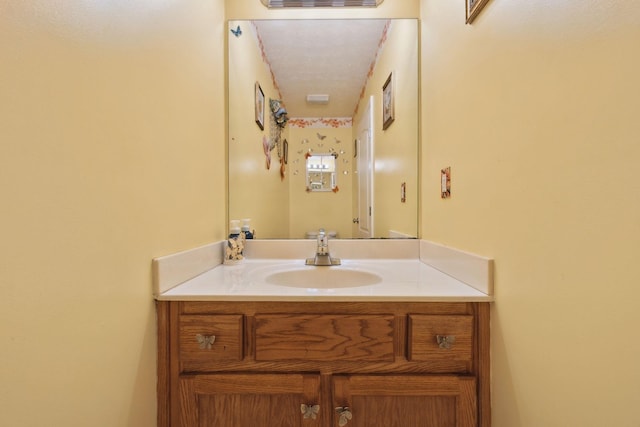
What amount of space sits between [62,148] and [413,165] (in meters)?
1.22

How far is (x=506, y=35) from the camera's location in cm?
71

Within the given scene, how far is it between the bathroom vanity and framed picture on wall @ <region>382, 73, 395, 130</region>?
0.89 metres

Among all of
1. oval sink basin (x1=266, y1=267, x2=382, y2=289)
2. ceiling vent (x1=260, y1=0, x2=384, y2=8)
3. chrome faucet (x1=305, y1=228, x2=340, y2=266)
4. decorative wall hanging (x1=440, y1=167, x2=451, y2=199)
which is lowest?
oval sink basin (x1=266, y1=267, x2=382, y2=289)

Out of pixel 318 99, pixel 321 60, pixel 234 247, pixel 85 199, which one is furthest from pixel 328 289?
pixel 321 60

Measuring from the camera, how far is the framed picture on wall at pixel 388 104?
1415 millimetres

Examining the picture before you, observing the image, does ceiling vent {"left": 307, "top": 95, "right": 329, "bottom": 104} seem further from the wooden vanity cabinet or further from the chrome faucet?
the wooden vanity cabinet

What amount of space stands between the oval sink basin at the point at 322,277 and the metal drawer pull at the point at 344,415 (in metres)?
0.44

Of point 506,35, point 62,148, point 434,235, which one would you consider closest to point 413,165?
point 434,235

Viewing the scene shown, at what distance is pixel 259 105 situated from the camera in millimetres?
1454

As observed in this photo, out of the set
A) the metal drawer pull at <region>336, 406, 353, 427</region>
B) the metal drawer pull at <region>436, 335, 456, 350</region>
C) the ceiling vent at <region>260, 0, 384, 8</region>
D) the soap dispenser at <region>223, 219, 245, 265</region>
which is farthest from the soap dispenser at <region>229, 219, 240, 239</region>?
the ceiling vent at <region>260, 0, 384, 8</region>

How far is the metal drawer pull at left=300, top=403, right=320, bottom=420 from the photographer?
81 centimetres

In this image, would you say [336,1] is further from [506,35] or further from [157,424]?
[157,424]

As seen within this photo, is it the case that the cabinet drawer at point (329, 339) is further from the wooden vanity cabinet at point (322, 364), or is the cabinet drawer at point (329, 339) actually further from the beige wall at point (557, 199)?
the beige wall at point (557, 199)

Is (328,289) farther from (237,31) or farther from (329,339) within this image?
(237,31)
